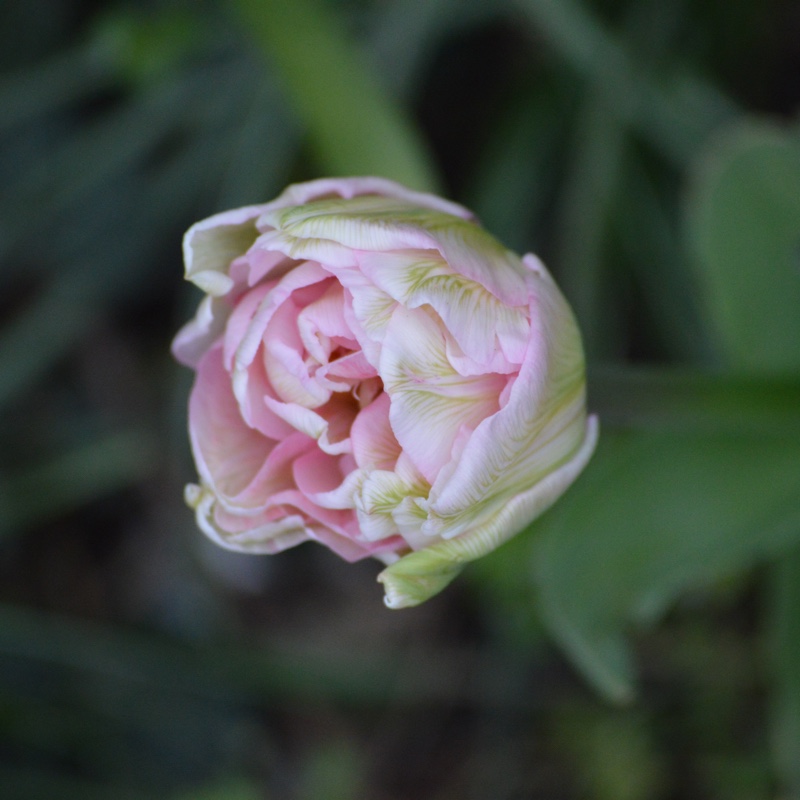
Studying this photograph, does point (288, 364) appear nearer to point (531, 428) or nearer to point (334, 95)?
point (531, 428)

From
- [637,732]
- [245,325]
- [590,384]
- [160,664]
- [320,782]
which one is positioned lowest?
[320,782]

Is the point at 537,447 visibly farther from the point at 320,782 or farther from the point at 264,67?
the point at 320,782

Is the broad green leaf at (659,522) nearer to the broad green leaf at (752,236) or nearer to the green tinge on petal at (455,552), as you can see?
the broad green leaf at (752,236)

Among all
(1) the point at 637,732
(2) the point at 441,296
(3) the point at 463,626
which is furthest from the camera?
(3) the point at 463,626

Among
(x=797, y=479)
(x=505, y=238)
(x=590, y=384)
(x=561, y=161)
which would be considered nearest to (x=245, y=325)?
(x=590, y=384)

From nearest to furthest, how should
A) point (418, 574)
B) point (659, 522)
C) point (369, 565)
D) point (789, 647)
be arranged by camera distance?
point (418, 574)
point (659, 522)
point (789, 647)
point (369, 565)

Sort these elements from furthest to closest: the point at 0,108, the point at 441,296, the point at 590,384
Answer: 1. the point at 0,108
2. the point at 590,384
3. the point at 441,296

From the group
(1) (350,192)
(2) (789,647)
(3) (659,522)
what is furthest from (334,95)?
(2) (789,647)

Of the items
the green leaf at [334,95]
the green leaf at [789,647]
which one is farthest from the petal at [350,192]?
the green leaf at [789,647]
